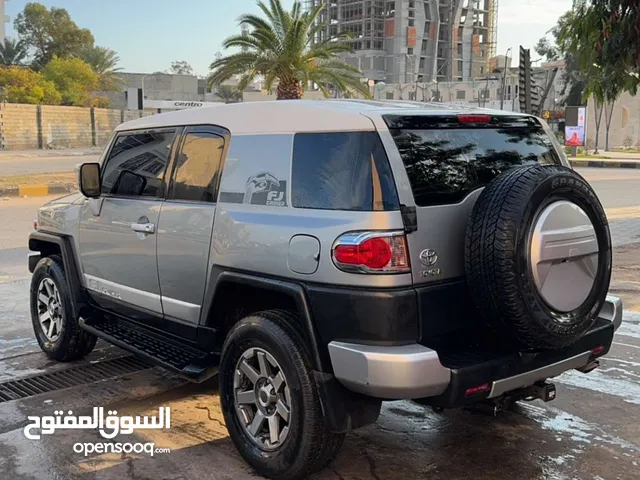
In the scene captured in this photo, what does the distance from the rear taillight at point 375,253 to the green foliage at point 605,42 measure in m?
6.21

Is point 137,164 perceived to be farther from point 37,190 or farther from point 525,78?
point 37,190

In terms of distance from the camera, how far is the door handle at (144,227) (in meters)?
4.29

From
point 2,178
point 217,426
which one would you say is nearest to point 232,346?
point 217,426

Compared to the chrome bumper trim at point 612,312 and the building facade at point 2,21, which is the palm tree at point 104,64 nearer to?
the building facade at point 2,21

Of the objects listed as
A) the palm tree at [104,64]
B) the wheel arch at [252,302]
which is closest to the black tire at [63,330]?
the wheel arch at [252,302]

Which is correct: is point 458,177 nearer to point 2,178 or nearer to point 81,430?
point 81,430

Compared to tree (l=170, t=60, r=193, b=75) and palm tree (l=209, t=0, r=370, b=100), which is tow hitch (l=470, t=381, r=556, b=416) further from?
tree (l=170, t=60, r=193, b=75)

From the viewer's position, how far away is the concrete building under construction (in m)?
142

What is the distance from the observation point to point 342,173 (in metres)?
3.33

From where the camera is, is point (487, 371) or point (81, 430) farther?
point (81, 430)

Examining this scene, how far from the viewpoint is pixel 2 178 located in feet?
68.5

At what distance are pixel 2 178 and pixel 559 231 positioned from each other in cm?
2064

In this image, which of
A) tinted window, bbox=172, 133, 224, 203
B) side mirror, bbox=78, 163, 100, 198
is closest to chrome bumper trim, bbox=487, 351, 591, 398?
tinted window, bbox=172, 133, 224, 203

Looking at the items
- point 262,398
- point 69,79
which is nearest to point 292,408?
point 262,398
